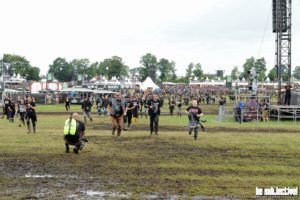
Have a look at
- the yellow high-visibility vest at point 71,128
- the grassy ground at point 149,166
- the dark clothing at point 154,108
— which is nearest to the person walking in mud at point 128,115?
the dark clothing at point 154,108

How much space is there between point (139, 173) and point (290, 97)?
84.6 feet

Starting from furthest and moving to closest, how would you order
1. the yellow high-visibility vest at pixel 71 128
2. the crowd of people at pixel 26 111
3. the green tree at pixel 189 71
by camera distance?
the green tree at pixel 189 71, the crowd of people at pixel 26 111, the yellow high-visibility vest at pixel 71 128

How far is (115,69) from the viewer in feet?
540

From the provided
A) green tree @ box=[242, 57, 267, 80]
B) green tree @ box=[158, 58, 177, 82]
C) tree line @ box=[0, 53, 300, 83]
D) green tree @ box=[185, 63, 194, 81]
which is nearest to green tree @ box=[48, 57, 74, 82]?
tree line @ box=[0, 53, 300, 83]

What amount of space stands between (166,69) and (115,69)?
1111 inches

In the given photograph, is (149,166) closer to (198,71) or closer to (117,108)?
(117,108)

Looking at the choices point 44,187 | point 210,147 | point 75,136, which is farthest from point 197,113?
point 44,187

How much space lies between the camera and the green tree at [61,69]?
181750 mm

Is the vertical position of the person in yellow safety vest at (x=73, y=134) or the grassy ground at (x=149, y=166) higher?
the person in yellow safety vest at (x=73, y=134)

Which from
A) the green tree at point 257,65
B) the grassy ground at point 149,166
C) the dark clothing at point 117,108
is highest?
the green tree at point 257,65

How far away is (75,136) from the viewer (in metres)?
15.7

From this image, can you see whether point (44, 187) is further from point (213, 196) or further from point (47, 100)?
point (47, 100)

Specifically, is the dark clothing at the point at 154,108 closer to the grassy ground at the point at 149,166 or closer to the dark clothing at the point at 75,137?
the grassy ground at the point at 149,166

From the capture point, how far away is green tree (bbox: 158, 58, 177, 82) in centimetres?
18475
